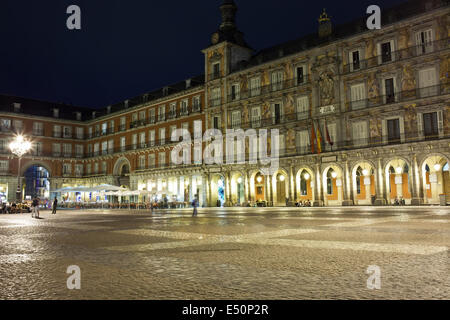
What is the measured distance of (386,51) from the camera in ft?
94.7

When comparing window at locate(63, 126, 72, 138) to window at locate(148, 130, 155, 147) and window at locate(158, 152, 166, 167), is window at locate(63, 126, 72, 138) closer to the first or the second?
window at locate(148, 130, 155, 147)

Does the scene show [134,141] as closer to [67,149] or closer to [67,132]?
[67,149]

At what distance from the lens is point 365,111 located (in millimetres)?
29344

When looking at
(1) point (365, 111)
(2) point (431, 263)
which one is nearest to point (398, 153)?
(1) point (365, 111)

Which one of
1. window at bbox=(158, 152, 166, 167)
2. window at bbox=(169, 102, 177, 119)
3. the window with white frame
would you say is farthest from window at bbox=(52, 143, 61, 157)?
the window with white frame

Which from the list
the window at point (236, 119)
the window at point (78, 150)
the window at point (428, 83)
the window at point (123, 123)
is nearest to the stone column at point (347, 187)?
the window at point (428, 83)

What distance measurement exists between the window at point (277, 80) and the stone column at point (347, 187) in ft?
31.9

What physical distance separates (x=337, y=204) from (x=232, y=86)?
1576 centimetres

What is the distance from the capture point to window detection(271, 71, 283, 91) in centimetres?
3484

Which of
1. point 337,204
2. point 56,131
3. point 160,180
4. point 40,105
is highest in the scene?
point 40,105

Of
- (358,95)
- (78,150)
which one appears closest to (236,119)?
(358,95)
